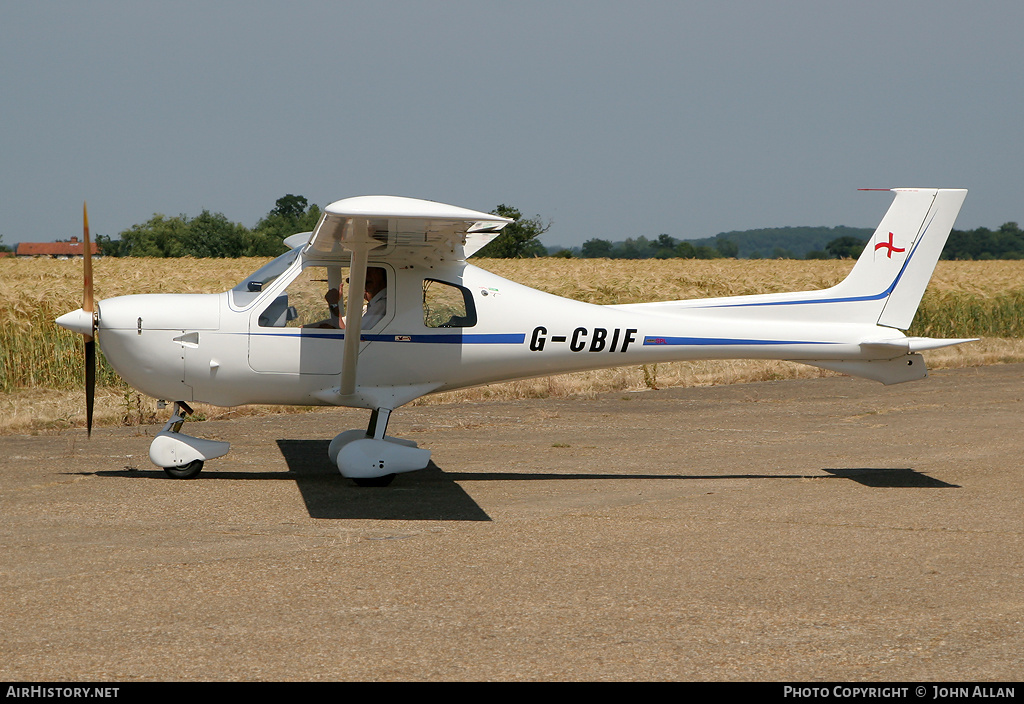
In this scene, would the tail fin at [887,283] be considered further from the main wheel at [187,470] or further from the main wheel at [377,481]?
the main wheel at [187,470]

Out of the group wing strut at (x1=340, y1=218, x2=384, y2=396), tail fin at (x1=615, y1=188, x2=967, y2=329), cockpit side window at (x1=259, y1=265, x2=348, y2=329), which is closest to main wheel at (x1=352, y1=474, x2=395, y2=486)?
wing strut at (x1=340, y1=218, x2=384, y2=396)

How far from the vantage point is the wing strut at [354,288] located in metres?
7.81

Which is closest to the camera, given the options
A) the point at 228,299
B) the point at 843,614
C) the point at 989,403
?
the point at 843,614

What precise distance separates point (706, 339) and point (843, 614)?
441cm

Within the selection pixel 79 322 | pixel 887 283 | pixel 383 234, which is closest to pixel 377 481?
pixel 383 234

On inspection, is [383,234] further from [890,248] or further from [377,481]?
[890,248]

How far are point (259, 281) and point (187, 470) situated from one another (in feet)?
5.85

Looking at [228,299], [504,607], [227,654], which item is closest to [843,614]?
[504,607]

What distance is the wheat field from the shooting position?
13273 millimetres

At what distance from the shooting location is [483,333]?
907 centimetres

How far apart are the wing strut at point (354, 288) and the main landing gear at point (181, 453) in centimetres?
127

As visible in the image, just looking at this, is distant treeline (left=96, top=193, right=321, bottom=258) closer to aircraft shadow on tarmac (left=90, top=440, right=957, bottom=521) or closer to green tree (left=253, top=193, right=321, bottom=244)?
green tree (left=253, top=193, right=321, bottom=244)

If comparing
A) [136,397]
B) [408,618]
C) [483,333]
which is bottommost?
[136,397]
